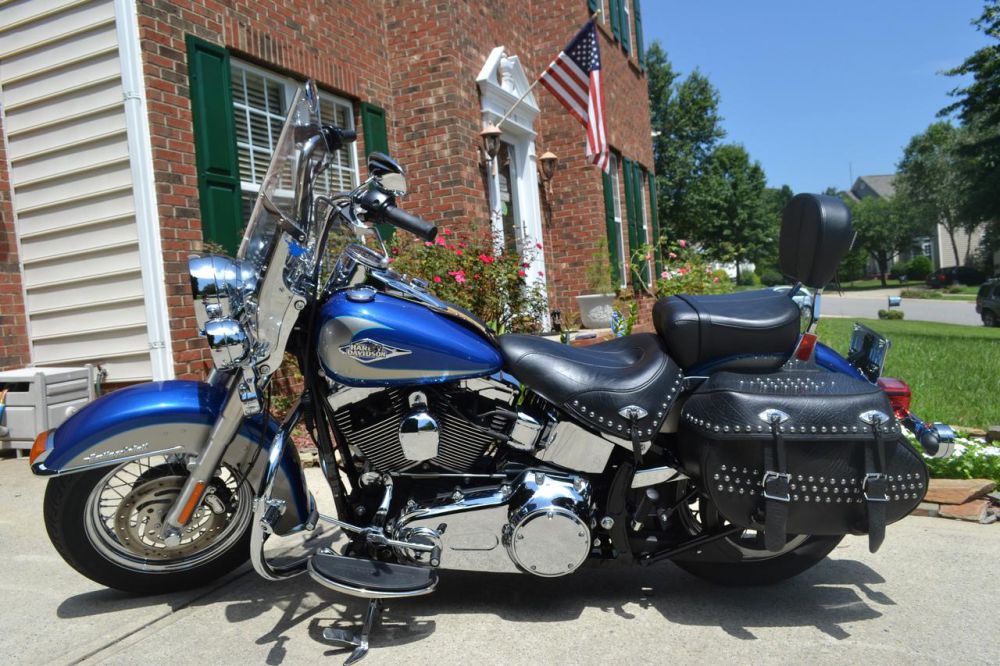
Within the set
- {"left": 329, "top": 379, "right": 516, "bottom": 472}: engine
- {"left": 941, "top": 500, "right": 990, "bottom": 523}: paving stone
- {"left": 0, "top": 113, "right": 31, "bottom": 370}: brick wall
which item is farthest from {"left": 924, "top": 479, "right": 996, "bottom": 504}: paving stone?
{"left": 0, "top": 113, "right": 31, "bottom": 370}: brick wall

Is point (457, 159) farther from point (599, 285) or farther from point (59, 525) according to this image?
point (59, 525)

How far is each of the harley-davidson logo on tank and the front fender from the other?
A: 0.51 metres

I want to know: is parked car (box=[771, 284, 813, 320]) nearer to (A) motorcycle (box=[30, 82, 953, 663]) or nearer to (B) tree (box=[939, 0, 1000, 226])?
(A) motorcycle (box=[30, 82, 953, 663])

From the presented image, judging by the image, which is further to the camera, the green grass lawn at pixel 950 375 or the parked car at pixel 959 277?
the parked car at pixel 959 277

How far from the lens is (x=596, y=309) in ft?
30.0

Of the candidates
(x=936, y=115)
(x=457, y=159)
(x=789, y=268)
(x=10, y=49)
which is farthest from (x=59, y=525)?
(x=936, y=115)

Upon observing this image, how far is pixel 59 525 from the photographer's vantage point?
2328 mm

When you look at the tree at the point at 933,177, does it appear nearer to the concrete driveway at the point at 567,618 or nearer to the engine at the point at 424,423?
the concrete driveway at the point at 567,618

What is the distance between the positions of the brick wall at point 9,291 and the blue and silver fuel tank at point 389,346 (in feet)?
13.3

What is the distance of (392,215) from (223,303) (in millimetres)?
596

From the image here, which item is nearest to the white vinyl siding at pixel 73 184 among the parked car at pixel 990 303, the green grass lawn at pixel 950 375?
the green grass lawn at pixel 950 375

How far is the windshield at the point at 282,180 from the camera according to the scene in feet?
7.59

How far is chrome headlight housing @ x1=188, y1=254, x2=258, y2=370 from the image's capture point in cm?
211

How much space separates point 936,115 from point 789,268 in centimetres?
2530
